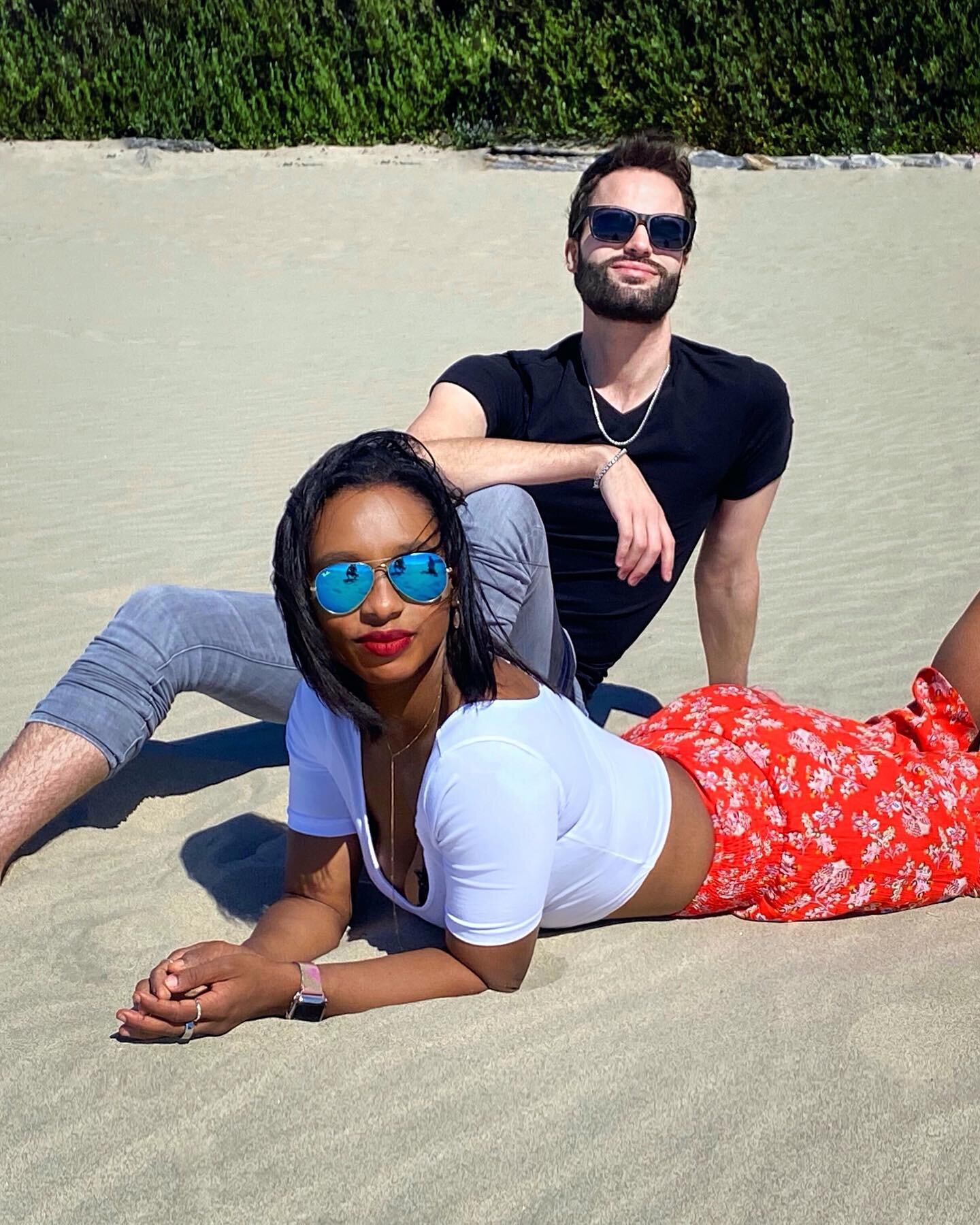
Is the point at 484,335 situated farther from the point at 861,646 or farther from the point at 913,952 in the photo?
the point at 913,952

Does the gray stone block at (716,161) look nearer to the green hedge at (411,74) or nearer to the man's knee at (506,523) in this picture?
the green hedge at (411,74)

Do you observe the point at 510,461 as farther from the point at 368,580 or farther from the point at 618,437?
the point at 368,580

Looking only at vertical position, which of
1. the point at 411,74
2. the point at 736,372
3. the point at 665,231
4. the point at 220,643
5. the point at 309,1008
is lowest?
the point at 309,1008

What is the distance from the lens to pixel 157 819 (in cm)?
356

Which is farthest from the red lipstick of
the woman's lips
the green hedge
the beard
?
the green hedge

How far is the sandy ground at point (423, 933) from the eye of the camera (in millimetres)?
2238

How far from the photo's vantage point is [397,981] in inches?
101

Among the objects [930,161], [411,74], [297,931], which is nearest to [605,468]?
[297,931]

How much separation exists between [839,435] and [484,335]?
3.65 metres

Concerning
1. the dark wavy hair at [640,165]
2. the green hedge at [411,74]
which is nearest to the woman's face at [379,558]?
the dark wavy hair at [640,165]

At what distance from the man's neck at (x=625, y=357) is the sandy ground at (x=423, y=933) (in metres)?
1.36

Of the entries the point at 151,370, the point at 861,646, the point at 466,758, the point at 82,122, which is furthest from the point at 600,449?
the point at 82,122

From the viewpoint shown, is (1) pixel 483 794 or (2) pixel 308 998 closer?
(1) pixel 483 794

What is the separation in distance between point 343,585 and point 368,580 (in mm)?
43
